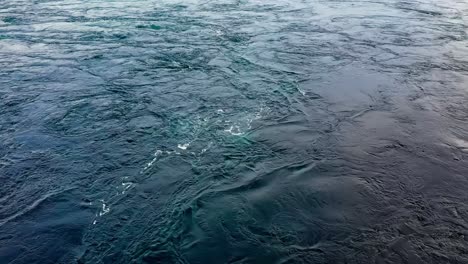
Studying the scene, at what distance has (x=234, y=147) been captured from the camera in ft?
26.7

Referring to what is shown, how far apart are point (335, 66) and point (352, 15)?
7620 millimetres

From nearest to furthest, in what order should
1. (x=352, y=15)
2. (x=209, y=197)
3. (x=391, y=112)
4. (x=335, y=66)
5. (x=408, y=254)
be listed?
(x=408, y=254)
(x=209, y=197)
(x=391, y=112)
(x=335, y=66)
(x=352, y=15)

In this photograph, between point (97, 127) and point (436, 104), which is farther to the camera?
point (436, 104)

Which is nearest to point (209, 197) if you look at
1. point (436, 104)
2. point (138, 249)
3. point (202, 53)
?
point (138, 249)

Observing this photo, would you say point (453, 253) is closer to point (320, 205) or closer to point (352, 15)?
point (320, 205)

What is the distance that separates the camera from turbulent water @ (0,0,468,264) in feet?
19.5

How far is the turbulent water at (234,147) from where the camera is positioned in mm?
5938

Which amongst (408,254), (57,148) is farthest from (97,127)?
(408,254)

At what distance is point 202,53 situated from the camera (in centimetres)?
1348

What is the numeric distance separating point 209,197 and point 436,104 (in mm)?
6811

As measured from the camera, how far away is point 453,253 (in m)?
5.64

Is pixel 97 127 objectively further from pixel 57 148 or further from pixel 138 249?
pixel 138 249

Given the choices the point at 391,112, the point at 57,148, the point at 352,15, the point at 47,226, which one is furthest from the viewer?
the point at 352,15

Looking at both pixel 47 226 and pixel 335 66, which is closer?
pixel 47 226
